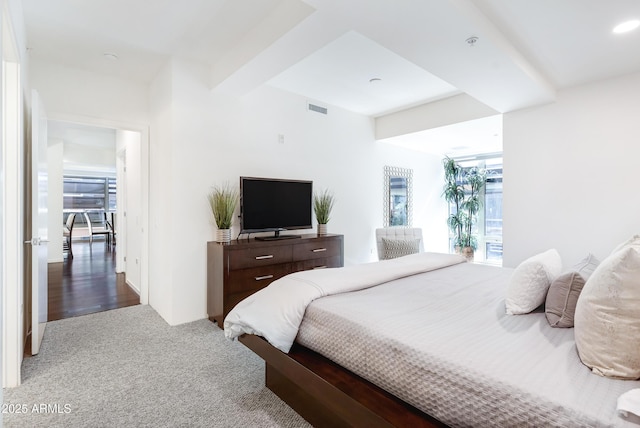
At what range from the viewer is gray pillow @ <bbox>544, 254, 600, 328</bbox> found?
1.42 m

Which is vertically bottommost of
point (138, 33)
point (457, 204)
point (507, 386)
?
point (507, 386)

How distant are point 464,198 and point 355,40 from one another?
185 inches

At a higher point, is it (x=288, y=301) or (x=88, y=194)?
(x=88, y=194)

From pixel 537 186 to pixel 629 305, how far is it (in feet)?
10.5

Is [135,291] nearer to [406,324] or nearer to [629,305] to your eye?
[406,324]

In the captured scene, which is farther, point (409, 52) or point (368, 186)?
point (368, 186)

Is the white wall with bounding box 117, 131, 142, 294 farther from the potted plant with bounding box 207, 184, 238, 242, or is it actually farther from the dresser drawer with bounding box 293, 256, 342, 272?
the dresser drawer with bounding box 293, 256, 342, 272

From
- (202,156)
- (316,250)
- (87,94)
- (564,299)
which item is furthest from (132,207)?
(564,299)

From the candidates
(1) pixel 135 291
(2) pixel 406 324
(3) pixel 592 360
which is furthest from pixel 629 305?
(1) pixel 135 291

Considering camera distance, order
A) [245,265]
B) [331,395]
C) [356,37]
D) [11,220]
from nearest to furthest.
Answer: [331,395] → [11,220] → [356,37] → [245,265]

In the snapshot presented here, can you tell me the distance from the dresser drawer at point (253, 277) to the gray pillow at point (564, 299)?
2.51 metres

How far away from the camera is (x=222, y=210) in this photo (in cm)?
332

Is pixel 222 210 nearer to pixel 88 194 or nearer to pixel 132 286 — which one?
pixel 132 286

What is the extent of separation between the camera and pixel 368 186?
5285 millimetres
